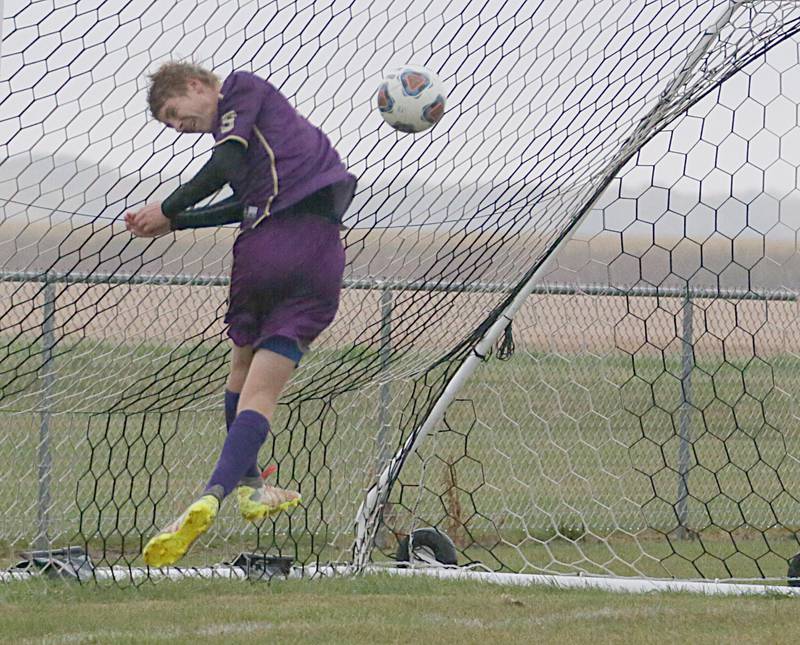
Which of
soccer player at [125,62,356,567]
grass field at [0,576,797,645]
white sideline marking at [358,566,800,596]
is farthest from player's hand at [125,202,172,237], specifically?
white sideline marking at [358,566,800,596]

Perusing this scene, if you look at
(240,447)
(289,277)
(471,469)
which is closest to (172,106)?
(289,277)

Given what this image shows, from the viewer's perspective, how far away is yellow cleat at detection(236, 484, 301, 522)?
568 centimetres

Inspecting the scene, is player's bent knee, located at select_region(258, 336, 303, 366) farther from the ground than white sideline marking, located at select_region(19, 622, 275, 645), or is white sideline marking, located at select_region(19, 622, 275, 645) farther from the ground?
player's bent knee, located at select_region(258, 336, 303, 366)

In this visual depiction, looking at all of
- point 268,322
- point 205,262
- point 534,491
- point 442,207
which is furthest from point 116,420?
point 268,322

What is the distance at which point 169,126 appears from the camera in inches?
212

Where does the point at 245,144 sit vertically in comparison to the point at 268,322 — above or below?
above

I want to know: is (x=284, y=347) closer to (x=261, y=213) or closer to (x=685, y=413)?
(x=261, y=213)

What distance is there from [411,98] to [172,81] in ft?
3.39

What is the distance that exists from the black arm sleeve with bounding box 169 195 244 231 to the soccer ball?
811 mm

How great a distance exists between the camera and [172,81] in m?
5.29

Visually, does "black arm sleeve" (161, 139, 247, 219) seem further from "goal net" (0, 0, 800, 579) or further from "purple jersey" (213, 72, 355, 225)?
"goal net" (0, 0, 800, 579)

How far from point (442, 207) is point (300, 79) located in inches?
41.3

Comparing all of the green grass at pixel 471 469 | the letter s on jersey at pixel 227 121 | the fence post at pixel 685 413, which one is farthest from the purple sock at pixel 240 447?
the fence post at pixel 685 413

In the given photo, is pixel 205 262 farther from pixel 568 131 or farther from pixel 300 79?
pixel 568 131
